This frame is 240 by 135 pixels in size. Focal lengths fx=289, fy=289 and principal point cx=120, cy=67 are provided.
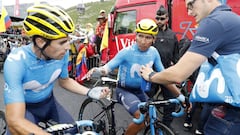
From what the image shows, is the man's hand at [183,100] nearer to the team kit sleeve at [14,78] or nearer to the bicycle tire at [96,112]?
the bicycle tire at [96,112]

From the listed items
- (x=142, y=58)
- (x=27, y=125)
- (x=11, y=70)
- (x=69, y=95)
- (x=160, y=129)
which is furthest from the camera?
(x=69, y=95)

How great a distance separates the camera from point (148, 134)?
3496mm

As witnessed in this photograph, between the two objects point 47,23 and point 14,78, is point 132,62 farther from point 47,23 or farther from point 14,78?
point 14,78

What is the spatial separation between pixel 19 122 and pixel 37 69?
0.60 meters

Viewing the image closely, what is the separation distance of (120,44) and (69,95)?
2.08m

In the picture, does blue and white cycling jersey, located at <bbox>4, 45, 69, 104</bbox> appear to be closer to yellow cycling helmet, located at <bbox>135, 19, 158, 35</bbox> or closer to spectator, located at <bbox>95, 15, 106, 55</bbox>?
yellow cycling helmet, located at <bbox>135, 19, 158, 35</bbox>

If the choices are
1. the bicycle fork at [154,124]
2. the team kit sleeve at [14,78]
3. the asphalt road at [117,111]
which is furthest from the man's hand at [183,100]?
the team kit sleeve at [14,78]

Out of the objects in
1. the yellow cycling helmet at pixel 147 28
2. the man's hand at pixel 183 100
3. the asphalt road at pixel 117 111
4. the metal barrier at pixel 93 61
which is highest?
the yellow cycling helmet at pixel 147 28

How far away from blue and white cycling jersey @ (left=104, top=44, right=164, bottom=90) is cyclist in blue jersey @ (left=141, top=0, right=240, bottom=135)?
1767mm

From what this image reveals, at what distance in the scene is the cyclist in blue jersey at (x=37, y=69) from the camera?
202 centimetres

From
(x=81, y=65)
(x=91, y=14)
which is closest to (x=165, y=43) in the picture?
(x=81, y=65)

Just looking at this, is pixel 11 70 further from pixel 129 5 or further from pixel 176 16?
pixel 129 5

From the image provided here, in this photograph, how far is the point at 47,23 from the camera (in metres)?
2.24

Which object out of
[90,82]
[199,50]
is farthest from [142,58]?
[90,82]
